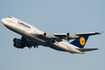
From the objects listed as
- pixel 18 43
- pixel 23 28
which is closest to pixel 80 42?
pixel 18 43

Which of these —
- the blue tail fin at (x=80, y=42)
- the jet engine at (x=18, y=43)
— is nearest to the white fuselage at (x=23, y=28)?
the jet engine at (x=18, y=43)

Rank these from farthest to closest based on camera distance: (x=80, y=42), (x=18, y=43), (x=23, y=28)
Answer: (x=80, y=42), (x=18, y=43), (x=23, y=28)

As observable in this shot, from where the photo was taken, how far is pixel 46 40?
4297 centimetres

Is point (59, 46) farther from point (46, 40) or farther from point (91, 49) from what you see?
point (91, 49)

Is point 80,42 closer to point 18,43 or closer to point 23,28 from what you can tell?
point 18,43

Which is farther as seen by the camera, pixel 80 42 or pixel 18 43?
pixel 80 42

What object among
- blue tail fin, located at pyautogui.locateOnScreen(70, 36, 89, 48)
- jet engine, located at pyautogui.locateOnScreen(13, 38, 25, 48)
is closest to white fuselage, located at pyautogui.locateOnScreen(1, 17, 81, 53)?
jet engine, located at pyautogui.locateOnScreen(13, 38, 25, 48)

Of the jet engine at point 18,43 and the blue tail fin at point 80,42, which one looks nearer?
the jet engine at point 18,43

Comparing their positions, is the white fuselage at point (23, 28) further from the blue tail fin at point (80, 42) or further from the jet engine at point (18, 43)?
the blue tail fin at point (80, 42)

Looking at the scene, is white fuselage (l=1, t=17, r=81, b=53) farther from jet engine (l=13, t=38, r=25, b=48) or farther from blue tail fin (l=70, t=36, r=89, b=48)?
blue tail fin (l=70, t=36, r=89, b=48)

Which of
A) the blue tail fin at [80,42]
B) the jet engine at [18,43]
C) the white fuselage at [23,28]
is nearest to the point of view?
the white fuselage at [23,28]

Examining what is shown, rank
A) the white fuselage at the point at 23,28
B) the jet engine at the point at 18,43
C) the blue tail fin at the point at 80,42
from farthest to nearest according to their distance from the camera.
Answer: the blue tail fin at the point at 80,42
the jet engine at the point at 18,43
the white fuselage at the point at 23,28

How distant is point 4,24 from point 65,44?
15.4 metres

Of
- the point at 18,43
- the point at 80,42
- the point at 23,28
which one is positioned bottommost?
the point at 18,43
